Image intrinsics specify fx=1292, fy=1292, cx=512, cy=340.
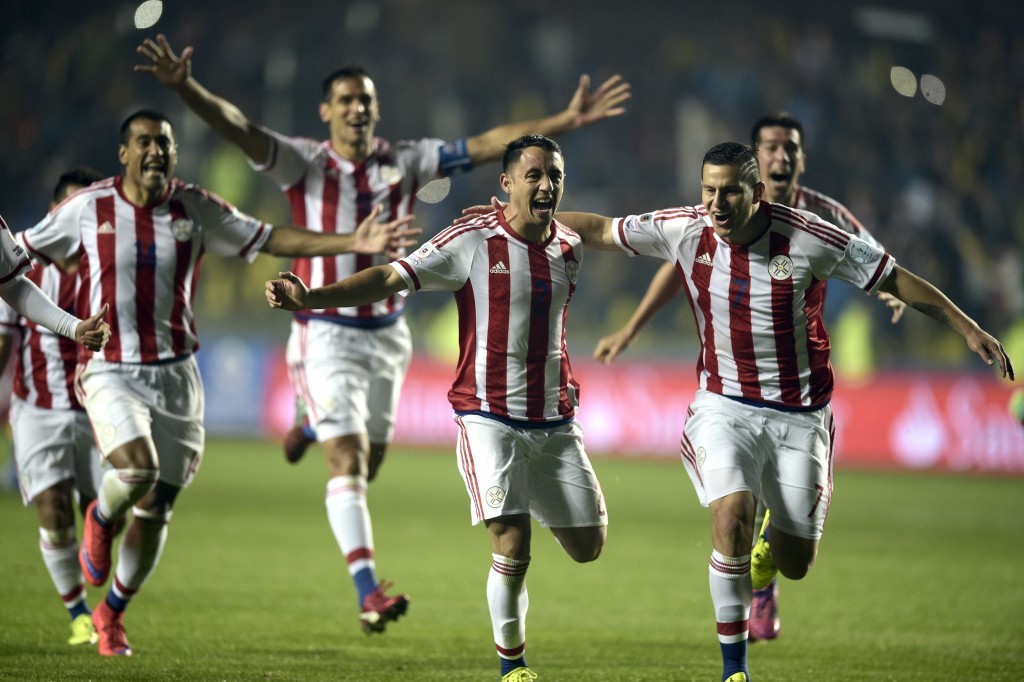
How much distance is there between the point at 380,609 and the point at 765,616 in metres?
1.94

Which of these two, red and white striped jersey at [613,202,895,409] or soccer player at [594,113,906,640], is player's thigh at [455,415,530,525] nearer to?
red and white striped jersey at [613,202,895,409]

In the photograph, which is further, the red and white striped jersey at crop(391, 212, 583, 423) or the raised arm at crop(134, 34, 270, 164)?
the raised arm at crop(134, 34, 270, 164)

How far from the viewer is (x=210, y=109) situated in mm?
6449

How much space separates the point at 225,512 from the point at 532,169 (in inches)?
269

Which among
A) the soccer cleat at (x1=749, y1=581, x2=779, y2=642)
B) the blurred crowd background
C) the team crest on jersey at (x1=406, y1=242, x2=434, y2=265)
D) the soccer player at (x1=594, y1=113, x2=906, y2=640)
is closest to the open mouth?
the team crest on jersey at (x1=406, y1=242, x2=434, y2=265)

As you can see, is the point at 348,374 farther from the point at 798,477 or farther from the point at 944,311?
the point at 944,311

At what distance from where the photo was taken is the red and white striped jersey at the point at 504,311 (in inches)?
203

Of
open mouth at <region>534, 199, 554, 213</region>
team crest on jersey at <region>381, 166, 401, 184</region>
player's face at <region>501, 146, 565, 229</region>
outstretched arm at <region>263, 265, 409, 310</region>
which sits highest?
team crest on jersey at <region>381, 166, 401, 184</region>

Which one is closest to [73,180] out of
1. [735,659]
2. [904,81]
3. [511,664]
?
[511,664]

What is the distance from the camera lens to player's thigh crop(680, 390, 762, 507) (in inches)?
199

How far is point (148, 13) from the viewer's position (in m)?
19.7

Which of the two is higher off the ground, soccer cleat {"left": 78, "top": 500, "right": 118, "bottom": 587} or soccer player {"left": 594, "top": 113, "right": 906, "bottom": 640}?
soccer player {"left": 594, "top": 113, "right": 906, "bottom": 640}

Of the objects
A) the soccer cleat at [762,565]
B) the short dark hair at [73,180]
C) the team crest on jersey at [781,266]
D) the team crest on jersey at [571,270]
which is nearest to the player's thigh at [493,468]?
the team crest on jersey at [571,270]

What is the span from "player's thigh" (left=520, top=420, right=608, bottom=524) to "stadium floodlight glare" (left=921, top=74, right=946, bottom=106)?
15146 mm
